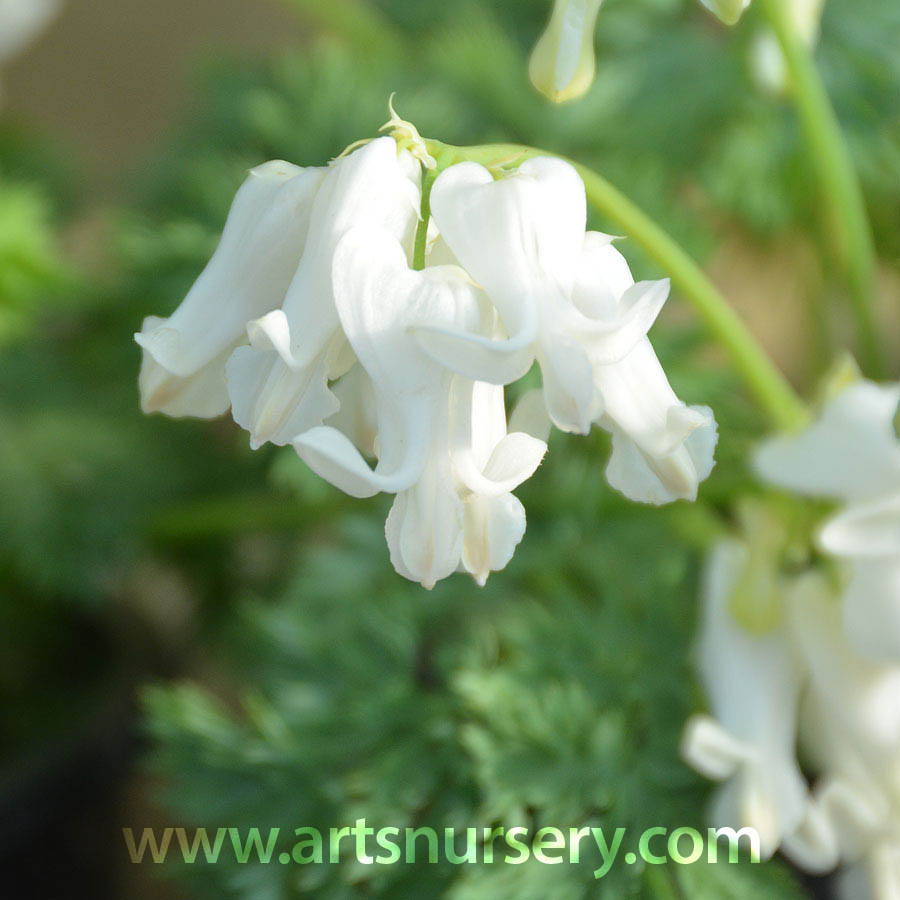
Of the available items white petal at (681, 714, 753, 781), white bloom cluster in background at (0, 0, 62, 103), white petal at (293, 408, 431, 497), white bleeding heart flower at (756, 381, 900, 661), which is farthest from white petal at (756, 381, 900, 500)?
white bloom cluster in background at (0, 0, 62, 103)

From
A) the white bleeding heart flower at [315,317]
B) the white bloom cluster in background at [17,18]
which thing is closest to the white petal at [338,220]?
the white bleeding heart flower at [315,317]

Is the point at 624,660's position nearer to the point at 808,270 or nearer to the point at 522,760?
the point at 522,760

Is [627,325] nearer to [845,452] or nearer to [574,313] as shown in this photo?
[574,313]

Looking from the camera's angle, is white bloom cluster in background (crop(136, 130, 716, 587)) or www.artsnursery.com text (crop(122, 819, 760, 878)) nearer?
white bloom cluster in background (crop(136, 130, 716, 587))

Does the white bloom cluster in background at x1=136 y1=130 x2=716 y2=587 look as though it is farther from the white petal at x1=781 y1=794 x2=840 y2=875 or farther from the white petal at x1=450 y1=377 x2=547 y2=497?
the white petal at x1=781 y1=794 x2=840 y2=875

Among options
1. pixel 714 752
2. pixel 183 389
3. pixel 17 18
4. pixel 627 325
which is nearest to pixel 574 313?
pixel 627 325

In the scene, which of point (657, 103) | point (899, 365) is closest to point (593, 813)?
point (657, 103)

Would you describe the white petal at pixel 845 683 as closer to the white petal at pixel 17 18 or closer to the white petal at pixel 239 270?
the white petal at pixel 239 270
